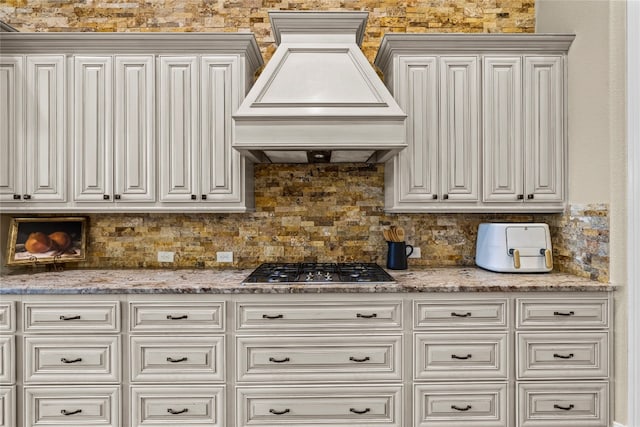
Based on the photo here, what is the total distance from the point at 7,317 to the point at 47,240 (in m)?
0.71

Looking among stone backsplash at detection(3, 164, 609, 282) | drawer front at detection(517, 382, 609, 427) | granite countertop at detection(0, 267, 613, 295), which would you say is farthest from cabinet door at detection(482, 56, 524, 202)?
drawer front at detection(517, 382, 609, 427)

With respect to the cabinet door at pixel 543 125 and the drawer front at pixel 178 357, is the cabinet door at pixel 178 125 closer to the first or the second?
the drawer front at pixel 178 357

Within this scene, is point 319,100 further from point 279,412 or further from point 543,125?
point 279,412

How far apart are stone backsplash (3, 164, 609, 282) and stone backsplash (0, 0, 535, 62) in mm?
1010

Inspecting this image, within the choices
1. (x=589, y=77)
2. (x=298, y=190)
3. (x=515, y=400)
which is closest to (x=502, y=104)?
(x=589, y=77)

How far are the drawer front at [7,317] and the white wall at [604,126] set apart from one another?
3453mm

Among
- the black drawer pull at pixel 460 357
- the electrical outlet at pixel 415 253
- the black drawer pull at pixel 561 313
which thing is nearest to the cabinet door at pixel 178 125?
the electrical outlet at pixel 415 253

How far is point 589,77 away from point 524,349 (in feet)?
5.60

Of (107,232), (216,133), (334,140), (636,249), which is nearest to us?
(636,249)

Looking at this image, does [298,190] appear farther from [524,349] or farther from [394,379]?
[524,349]

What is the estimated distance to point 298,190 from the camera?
127 inches

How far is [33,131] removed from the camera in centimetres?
279

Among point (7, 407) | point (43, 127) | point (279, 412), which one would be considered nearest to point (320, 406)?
point (279, 412)

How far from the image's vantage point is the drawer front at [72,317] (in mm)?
2426
